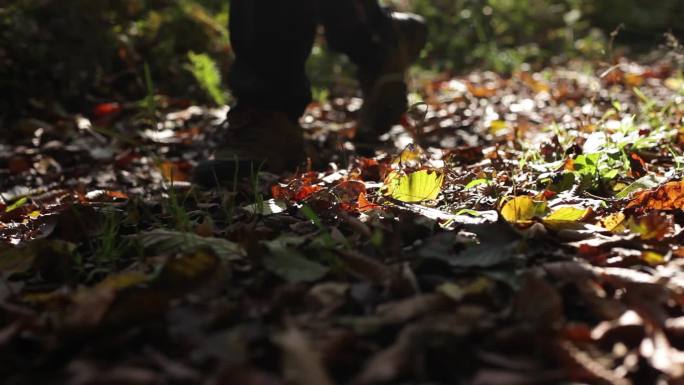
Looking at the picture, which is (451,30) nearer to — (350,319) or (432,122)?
(432,122)

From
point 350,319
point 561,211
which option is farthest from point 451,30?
point 350,319

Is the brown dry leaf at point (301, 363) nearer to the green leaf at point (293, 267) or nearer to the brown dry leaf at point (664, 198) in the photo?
the green leaf at point (293, 267)

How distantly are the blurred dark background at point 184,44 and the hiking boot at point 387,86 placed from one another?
101 cm

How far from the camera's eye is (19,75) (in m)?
4.04

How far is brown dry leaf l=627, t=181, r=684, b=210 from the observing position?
191cm

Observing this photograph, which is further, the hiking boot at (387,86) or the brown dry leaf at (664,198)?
the hiking boot at (387,86)

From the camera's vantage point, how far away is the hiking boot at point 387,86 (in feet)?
11.4

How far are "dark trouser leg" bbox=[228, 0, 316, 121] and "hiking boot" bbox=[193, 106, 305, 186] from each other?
0.10 metres

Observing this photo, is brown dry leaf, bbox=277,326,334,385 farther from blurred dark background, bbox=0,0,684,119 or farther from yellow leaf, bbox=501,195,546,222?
blurred dark background, bbox=0,0,684,119

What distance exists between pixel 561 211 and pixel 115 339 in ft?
3.66

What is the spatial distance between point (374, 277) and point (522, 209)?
1.77 feet

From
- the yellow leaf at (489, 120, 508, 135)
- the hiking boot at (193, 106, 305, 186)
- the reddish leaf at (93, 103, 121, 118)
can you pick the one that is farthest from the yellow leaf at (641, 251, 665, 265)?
the reddish leaf at (93, 103, 121, 118)

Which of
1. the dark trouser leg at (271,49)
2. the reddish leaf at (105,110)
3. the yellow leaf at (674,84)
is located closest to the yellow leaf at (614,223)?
the dark trouser leg at (271,49)

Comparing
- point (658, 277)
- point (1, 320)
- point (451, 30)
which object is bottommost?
point (1, 320)
